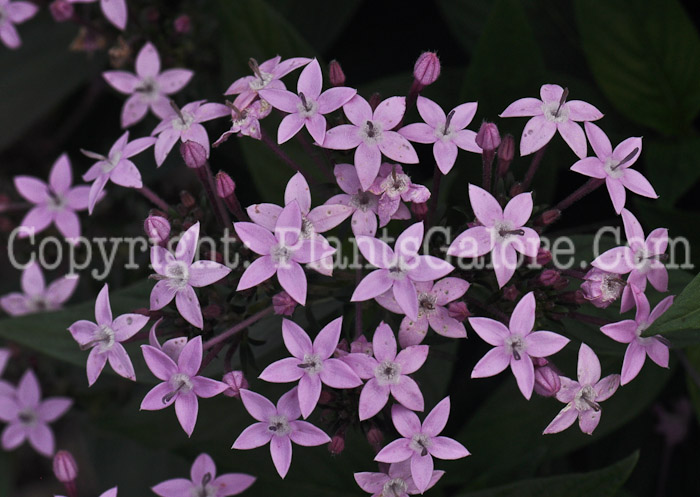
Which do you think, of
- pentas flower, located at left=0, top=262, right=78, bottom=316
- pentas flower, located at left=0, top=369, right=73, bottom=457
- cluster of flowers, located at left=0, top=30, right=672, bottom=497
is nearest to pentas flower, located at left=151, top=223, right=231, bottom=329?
cluster of flowers, located at left=0, top=30, right=672, bottom=497

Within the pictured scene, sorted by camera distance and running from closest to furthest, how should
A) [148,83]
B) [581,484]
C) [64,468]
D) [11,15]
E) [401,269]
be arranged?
[401,269] → [581,484] → [64,468] → [148,83] → [11,15]

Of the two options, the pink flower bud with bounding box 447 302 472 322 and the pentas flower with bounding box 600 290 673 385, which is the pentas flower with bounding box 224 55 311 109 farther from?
the pentas flower with bounding box 600 290 673 385

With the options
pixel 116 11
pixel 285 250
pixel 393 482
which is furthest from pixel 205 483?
pixel 116 11

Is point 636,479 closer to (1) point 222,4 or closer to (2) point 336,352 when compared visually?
(2) point 336,352

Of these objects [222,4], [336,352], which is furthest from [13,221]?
[336,352]

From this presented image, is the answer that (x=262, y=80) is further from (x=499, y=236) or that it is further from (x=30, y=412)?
(x=30, y=412)

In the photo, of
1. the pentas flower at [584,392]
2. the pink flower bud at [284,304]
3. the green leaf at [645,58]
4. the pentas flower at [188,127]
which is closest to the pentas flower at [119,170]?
the pentas flower at [188,127]
